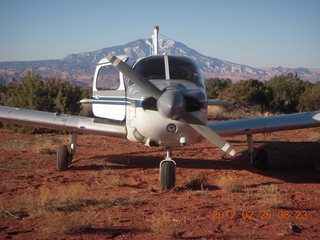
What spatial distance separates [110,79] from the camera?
777 centimetres

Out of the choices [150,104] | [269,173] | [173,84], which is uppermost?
[173,84]

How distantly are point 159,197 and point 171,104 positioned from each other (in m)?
2.01

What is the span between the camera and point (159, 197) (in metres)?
5.68

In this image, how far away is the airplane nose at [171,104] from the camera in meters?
4.70

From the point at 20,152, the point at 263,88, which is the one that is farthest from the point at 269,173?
the point at 263,88

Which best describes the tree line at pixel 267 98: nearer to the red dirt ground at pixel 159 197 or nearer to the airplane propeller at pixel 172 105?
the red dirt ground at pixel 159 197

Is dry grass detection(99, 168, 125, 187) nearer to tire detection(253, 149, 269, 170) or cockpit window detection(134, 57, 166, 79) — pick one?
cockpit window detection(134, 57, 166, 79)

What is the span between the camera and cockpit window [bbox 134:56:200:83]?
6.13 meters

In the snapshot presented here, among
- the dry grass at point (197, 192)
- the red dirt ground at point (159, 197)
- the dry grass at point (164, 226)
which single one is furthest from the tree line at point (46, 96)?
the dry grass at point (164, 226)

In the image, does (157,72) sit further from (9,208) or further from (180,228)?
(9,208)

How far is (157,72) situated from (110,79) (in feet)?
6.70

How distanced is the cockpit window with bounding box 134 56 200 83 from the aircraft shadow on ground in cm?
327

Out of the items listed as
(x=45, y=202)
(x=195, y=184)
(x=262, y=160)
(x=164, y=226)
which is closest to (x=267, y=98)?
(x=262, y=160)

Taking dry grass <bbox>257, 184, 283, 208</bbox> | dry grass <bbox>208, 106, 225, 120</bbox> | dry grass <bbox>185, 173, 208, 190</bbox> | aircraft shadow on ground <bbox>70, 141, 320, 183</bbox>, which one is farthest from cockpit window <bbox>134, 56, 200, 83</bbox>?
dry grass <bbox>208, 106, 225, 120</bbox>
